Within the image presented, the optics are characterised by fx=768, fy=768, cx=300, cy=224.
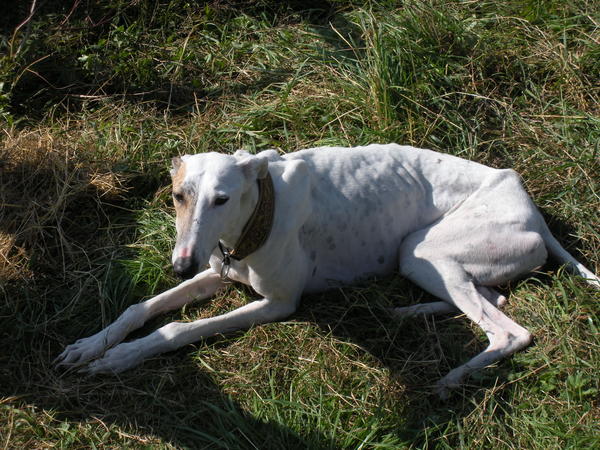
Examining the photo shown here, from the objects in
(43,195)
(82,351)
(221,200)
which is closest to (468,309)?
(221,200)

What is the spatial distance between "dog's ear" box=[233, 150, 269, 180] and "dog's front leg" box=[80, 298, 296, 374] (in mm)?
867

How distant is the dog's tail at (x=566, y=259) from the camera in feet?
15.5

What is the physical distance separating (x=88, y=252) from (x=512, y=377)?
9.55ft

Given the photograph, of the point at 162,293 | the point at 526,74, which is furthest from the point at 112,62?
the point at 526,74

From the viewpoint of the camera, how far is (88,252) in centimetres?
530

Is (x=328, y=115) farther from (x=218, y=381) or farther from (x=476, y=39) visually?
(x=218, y=381)

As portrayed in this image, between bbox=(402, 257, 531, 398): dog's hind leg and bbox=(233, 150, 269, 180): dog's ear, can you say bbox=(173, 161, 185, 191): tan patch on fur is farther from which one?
bbox=(402, 257, 531, 398): dog's hind leg

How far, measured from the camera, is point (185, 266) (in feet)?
12.4

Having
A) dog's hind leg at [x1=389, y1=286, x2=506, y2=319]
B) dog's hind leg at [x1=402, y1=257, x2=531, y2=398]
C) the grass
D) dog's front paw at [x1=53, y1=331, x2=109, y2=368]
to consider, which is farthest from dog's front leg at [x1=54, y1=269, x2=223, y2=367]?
dog's hind leg at [x1=402, y1=257, x2=531, y2=398]

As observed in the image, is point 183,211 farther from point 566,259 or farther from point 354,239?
point 566,259

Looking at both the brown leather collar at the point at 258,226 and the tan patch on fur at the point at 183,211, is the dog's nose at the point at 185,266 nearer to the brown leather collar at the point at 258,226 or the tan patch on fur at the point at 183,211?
the tan patch on fur at the point at 183,211

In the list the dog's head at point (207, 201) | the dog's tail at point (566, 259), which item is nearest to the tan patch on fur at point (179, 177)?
the dog's head at point (207, 201)

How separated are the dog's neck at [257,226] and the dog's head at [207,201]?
5 cm

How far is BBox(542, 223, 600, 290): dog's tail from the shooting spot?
15.5ft
